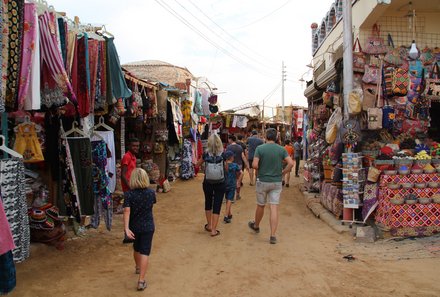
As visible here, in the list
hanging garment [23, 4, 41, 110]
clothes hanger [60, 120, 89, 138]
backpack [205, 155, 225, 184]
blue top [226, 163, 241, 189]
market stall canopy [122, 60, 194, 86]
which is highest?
market stall canopy [122, 60, 194, 86]

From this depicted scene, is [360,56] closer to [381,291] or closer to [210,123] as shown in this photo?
[381,291]

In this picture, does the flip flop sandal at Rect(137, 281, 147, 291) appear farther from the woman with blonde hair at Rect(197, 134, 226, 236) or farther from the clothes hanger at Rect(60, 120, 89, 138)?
the woman with blonde hair at Rect(197, 134, 226, 236)

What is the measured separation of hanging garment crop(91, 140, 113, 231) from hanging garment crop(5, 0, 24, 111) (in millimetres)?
2014

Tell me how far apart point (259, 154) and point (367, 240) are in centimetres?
220

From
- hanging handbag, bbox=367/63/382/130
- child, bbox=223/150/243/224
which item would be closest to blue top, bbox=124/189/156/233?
child, bbox=223/150/243/224

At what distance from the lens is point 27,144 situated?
191 inches

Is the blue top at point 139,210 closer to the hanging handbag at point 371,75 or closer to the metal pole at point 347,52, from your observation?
the metal pole at point 347,52

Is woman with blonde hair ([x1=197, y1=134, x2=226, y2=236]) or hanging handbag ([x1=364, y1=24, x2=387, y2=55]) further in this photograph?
hanging handbag ([x1=364, y1=24, x2=387, y2=55])

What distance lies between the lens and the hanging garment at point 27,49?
12.5 feet

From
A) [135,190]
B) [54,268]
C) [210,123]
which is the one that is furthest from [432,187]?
[210,123]

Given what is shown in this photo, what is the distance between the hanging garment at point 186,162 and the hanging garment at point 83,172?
7.86 m

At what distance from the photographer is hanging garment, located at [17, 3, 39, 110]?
3.80m

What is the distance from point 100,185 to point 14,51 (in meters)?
2.40

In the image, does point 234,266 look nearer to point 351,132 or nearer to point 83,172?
point 83,172
